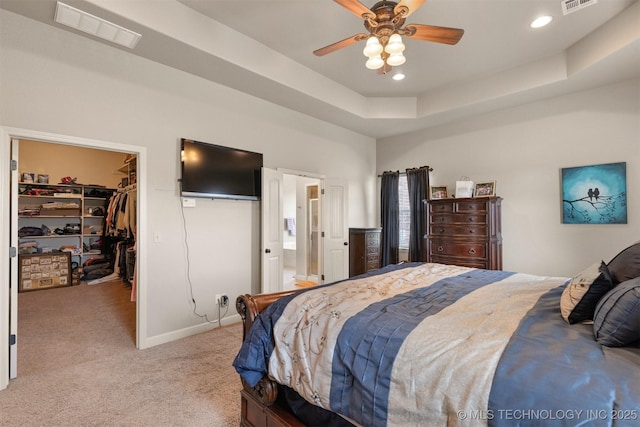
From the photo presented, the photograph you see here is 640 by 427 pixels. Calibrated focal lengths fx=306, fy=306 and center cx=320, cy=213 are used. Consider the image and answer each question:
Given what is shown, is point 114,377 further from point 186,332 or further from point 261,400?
point 261,400

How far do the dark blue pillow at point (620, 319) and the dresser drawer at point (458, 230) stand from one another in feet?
9.82

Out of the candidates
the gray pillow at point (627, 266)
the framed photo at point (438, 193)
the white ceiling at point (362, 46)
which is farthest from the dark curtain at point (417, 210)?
the gray pillow at point (627, 266)

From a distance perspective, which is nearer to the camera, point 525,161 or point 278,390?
point 278,390

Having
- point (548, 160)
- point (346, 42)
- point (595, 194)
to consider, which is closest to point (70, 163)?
point (346, 42)

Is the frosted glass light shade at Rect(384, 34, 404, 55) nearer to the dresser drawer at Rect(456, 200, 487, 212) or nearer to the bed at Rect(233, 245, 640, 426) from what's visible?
the bed at Rect(233, 245, 640, 426)

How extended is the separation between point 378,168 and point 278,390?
4.79 meters

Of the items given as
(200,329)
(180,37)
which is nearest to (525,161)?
(180,37)

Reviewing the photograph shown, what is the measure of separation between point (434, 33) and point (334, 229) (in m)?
3.19

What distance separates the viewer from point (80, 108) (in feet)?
8.95

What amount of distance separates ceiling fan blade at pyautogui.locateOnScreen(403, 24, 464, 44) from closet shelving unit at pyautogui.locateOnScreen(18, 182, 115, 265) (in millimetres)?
6574

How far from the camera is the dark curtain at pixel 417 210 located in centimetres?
499

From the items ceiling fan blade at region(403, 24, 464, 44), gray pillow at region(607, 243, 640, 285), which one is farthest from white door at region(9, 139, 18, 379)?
gray pillow at region(607, 243, 640, 285)

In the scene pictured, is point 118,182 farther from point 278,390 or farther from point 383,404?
point 383,404

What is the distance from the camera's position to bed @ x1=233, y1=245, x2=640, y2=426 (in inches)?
35.0
